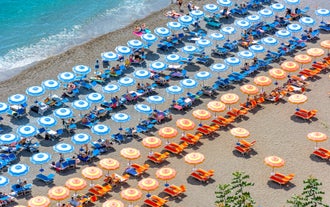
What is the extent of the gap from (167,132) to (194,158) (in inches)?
149

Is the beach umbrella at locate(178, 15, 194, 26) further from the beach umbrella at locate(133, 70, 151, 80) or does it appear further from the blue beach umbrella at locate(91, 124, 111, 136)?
the blue beach umbrella at locate(91, 124, 111, 136)

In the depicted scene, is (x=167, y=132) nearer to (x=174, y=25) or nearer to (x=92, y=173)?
(x=92, y=173)

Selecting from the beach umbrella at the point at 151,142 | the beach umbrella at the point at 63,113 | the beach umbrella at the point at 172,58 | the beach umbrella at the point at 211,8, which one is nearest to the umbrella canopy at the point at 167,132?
the beach umbrella at the point at 151,142

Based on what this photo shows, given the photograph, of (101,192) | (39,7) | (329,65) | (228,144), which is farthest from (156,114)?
(39,7)

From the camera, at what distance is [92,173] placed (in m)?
63.2

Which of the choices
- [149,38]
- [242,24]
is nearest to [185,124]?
[149,38]

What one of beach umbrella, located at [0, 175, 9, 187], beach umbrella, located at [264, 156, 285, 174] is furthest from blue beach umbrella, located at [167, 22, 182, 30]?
beach umbrella, located at [0, 175, 9, 187]

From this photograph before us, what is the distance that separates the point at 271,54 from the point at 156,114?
15.8 metres

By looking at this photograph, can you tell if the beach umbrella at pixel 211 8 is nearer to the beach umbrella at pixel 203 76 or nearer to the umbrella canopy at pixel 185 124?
the beach umbrella at pixel 203 76

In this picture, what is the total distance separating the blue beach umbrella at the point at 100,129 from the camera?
6769 centimetres

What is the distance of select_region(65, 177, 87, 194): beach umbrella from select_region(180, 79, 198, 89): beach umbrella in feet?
52.7

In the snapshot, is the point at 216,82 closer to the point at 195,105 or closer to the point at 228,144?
the point at 195,105

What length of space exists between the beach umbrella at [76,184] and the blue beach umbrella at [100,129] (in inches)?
240

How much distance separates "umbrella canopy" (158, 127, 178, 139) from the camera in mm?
67750
